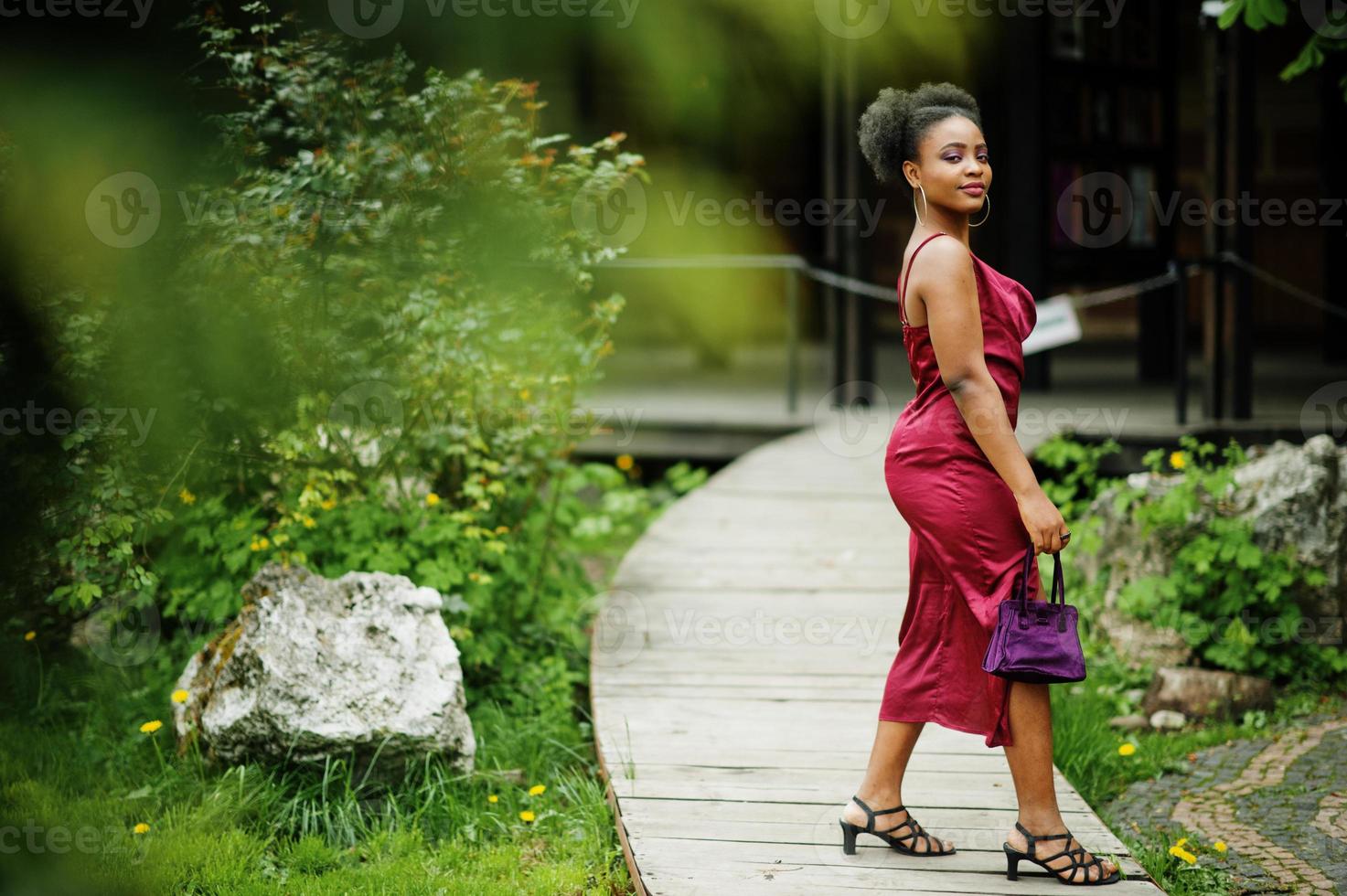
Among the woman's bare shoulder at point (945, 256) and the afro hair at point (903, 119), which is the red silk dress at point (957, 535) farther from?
the afro hair at point (903, 119)

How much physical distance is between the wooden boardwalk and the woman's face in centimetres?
145

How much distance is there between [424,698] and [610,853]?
2.35 ft

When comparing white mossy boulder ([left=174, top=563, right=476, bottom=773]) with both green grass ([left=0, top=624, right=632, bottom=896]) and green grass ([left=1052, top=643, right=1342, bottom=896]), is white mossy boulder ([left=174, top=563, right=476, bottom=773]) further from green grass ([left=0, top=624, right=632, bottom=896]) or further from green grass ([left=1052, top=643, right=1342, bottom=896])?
green grass ([left=1052, top=643, right=1342, bottom=896])

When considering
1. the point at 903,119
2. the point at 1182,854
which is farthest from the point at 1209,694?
the point at 903,119

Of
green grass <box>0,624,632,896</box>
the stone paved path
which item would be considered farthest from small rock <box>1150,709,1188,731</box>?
green grass <box>0,624,632,896</box>

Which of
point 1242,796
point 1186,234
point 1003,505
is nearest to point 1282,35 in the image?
point 1186,234

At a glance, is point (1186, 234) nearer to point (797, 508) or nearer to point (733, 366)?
point (733, 366)

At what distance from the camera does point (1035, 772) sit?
2.73 meters

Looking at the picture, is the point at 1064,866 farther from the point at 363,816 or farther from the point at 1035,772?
the point at 363,816

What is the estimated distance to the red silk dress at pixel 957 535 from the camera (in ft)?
8.87

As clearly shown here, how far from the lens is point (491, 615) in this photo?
15.2 feet

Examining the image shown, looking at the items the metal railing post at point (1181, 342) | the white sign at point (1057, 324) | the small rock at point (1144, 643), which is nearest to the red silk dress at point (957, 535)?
the small rock at point (1144, 643)

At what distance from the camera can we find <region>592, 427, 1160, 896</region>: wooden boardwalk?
9.61ft

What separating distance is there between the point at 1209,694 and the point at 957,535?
2.26m
